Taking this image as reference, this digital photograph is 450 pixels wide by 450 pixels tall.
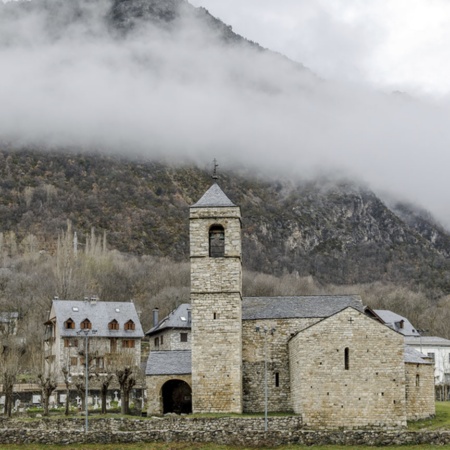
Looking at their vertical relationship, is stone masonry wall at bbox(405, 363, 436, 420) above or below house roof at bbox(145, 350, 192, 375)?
below

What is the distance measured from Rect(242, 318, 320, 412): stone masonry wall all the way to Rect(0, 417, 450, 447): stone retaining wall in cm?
736

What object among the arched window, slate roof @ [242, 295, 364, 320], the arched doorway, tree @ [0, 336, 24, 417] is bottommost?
the arched doorway

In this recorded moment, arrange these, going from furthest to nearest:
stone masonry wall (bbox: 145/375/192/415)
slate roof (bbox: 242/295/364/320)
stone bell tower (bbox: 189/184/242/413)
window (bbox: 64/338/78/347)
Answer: window (bbox: 64/338/78/347), slate roof (bbox: 242/295/364/320), stone masonry wall (bbox: 145/375/192/415), stone bell tower (bbox: 189/184/242/413)

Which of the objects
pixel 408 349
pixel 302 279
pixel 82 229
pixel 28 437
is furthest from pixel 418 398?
pixel 82 229

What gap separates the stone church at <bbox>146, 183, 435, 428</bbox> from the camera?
5688 cm

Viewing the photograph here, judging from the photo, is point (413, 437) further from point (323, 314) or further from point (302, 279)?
point (302, 279)

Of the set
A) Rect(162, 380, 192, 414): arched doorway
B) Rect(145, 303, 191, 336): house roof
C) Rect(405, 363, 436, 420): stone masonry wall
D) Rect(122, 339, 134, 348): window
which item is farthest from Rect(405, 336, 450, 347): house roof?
Rect(162, 380, 192, 414): arched doorway

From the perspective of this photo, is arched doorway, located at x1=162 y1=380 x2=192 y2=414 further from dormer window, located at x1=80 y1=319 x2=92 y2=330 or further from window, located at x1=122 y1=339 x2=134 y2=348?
window, located at x1=122 y1=339 x2=134 y2=348

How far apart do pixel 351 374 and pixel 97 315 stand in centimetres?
4381

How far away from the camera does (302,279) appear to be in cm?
17312

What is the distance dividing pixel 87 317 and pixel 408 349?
135ft

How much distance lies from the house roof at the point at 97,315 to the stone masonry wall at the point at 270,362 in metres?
33.5

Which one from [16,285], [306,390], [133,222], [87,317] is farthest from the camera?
[133,222]

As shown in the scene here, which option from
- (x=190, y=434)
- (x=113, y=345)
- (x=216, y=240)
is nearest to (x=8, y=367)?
(x=216, y=240)
